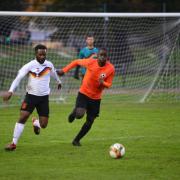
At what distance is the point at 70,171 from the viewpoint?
32.8 ft

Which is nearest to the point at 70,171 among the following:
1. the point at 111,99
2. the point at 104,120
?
the point at 104,120

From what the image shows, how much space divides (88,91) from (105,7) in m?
12.6

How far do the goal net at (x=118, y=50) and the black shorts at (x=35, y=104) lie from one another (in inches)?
334

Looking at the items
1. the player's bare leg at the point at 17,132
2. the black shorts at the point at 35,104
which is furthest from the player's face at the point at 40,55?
the player's bare leg at the point at 17,132

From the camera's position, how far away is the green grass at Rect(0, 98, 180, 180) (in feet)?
32.4

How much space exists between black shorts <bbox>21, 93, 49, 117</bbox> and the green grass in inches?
28.3

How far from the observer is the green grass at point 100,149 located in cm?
987

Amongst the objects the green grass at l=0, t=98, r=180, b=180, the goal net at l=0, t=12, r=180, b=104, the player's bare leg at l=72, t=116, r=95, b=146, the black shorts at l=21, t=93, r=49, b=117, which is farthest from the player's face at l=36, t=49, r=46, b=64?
the goal net at l=0, t=12, r=180, b=104

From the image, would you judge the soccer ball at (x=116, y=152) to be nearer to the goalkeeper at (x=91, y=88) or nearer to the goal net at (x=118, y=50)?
the goalkeeper at (x=91, y=88)

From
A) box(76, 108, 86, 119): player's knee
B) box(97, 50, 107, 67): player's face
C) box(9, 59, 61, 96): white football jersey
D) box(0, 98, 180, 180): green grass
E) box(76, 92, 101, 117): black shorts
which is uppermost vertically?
box(97, 50, 107, 67): player's face

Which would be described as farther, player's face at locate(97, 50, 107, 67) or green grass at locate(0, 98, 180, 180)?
player's face at locate(97, 50, 107, 67)

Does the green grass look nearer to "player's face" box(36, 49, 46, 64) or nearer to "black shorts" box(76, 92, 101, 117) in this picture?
"black shorts" box(76, 92, 101, 117)

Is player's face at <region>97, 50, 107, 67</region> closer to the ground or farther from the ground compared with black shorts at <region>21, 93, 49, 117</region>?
farther from the ground

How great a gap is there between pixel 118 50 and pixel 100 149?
399 inches
